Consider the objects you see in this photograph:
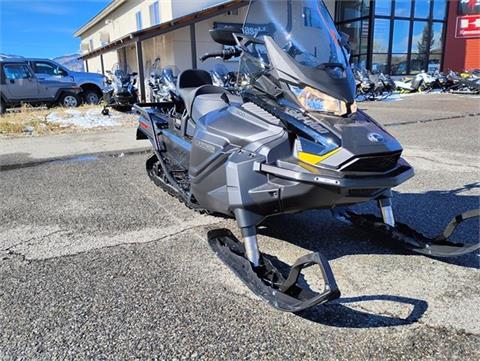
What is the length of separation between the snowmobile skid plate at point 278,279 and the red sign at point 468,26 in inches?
865

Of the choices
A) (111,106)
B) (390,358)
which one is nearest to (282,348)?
(390,358)

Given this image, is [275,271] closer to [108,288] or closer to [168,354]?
[168,354]

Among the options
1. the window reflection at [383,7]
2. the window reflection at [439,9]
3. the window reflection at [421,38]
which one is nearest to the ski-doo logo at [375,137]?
the window reflection at [383,7]

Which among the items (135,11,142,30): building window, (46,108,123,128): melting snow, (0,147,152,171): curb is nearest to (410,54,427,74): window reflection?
(135,11,142,30): building window

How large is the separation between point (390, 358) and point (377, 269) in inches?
34.1

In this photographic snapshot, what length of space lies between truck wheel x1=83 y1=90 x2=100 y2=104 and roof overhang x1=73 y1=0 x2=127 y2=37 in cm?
938

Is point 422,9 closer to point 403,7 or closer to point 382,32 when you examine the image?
point 403,7

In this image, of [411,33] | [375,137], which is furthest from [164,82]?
[411,33]

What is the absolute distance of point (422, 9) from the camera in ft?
62.8

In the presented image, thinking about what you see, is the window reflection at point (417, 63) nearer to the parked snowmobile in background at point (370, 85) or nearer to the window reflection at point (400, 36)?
the window reflection at point (400, 36)

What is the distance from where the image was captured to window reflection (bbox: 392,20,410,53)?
18562 mm

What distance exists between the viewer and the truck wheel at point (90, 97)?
47.1ft

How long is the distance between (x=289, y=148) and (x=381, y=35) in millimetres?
18335

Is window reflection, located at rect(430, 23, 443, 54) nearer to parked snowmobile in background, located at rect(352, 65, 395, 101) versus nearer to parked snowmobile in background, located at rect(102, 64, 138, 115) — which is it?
parked snowmobile in background, located at rect(352, 65, 395, 101)
